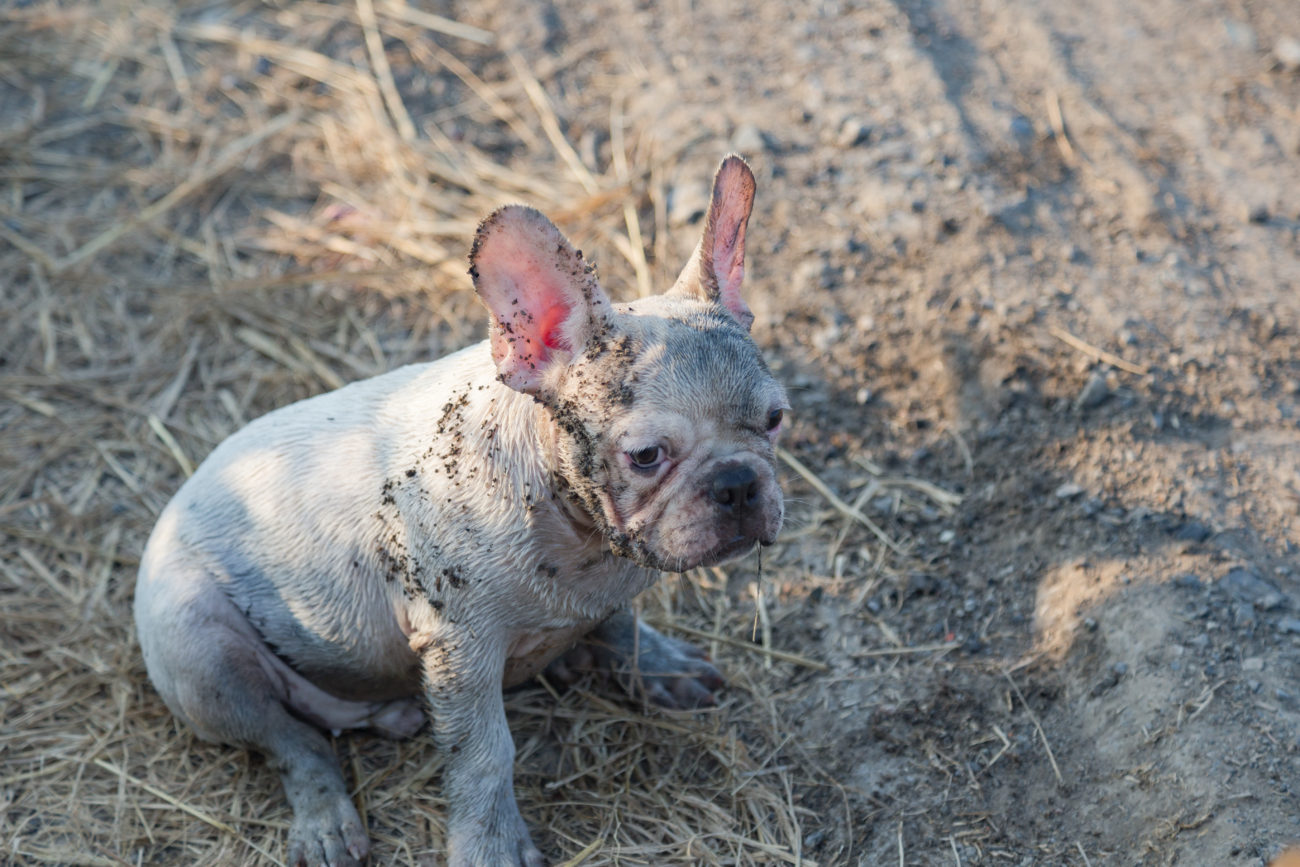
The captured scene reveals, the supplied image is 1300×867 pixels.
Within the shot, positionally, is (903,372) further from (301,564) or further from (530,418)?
(301,564)

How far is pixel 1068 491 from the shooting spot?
5.17 metres

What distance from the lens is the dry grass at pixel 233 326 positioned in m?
4.62

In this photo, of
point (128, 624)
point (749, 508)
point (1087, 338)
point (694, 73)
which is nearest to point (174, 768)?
point (128, 624)

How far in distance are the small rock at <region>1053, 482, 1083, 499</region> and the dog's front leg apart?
263 cm

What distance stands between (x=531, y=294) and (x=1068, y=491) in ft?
9.20

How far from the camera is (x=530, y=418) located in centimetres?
390

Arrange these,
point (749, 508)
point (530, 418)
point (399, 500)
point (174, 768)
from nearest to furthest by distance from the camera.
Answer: point (749, 508), point (530, 418), point (399, 500), point (174, 768)

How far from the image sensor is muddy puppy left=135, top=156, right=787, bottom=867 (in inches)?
143

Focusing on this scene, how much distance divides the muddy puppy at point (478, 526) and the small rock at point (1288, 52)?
5221mm

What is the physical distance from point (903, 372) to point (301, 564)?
3207mm

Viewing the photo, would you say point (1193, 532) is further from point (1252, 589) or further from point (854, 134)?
point (854, 134)

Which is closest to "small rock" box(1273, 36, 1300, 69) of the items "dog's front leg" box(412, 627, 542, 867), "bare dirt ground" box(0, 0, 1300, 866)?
"bare dirt ground" box(0, 0, 1300, 866)

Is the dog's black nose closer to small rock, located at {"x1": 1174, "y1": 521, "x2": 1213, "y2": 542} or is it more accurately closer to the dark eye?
the dark eye

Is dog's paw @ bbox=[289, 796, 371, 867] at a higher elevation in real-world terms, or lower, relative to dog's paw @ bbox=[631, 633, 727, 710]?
lower
